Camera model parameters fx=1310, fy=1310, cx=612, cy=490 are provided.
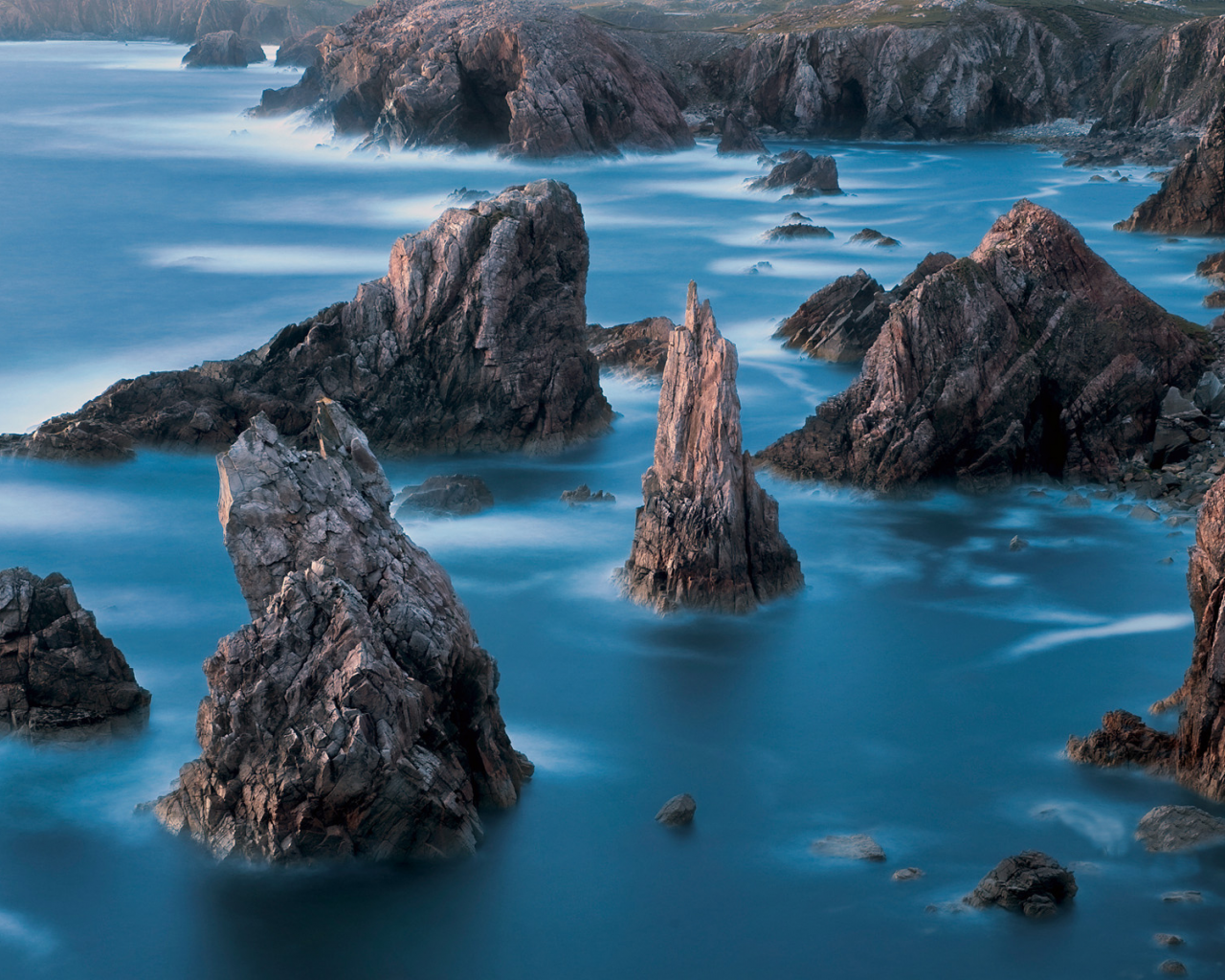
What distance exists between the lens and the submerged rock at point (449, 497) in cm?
Answer: 2248

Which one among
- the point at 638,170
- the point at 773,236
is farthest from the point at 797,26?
the point at 773,236

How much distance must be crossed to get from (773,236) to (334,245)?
16.4 meters

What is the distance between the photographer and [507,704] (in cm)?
1634

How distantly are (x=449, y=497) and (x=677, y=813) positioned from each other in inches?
403

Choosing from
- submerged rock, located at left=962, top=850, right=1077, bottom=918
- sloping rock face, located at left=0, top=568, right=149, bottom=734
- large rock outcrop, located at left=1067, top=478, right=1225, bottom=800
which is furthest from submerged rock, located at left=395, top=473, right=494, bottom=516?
submerged rock, located at left=962, top=850, right=1077, bottom=918

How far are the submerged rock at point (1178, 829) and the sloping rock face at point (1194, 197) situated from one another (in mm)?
32854

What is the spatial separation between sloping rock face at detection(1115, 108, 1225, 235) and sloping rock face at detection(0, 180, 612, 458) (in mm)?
25569

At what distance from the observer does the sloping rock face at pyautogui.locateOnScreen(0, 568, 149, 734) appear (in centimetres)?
1445

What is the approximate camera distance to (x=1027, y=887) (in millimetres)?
11711

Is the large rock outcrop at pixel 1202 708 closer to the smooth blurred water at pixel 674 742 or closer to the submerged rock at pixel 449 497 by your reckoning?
the smooth blurred water at pixel 674 742

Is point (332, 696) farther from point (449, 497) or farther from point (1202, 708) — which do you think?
point (449, 497)

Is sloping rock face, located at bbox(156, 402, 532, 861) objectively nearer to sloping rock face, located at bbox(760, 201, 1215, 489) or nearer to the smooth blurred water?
the smooth blurred water

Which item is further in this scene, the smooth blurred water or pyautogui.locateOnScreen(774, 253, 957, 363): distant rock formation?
pyautogui.locateOnScreen(774, 253, 957, 363): distant rock formation

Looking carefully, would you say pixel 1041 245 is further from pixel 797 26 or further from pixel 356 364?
pixel 797 26
